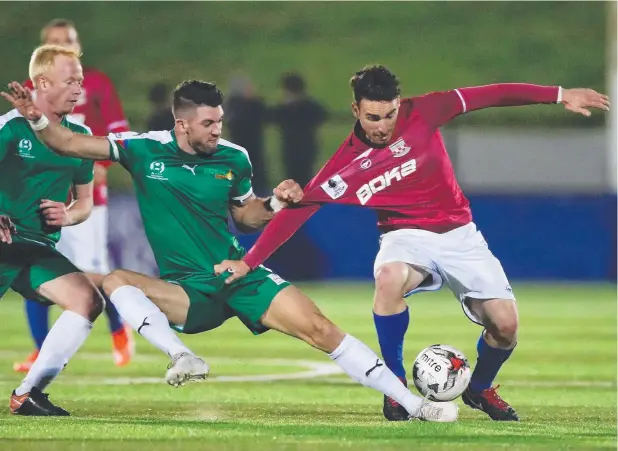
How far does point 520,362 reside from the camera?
33.2 feet

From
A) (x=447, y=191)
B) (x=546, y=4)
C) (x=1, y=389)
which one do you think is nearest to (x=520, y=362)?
(x=447, y=191)

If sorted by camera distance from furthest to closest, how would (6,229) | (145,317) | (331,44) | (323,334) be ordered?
(331,44)
(6,229)
(323,334)
(145,317)

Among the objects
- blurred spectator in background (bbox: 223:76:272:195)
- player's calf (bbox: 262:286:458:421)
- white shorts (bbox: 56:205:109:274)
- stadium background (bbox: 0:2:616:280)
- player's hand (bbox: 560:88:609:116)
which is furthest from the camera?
stadium background (bbox: 0:2:616:280)

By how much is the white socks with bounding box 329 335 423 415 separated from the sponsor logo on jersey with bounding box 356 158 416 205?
33.8 inches

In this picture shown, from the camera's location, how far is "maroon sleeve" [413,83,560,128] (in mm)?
7039

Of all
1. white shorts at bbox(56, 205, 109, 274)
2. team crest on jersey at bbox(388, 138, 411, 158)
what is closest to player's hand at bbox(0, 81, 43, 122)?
team crest on jersey at bbox(388, 138, 411, 158)

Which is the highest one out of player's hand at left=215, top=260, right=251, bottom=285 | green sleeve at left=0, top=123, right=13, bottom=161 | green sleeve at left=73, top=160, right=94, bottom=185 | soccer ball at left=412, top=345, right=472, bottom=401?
green sleeve at left=0, top=123, right=13, bottom=161

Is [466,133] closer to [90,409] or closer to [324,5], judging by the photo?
[90,409]

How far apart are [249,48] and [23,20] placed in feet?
16.5

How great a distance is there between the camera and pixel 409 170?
7.09 m

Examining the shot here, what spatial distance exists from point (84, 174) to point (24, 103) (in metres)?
0.89

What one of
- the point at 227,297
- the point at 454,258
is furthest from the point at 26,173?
the point at 454,258

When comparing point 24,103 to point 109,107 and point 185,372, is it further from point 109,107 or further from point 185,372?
point 109,107

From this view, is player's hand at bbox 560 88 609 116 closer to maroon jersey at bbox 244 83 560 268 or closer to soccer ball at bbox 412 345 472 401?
maroon jersey at bbox 244 83 560 268
